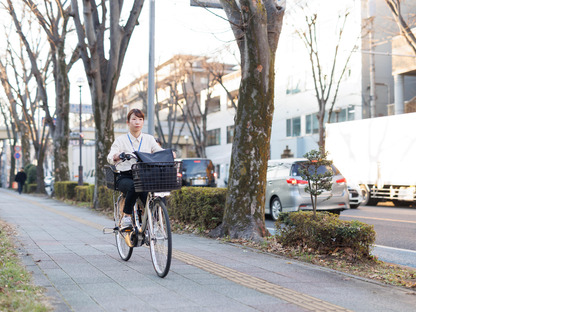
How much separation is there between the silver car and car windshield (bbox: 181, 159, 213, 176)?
9.03 metres

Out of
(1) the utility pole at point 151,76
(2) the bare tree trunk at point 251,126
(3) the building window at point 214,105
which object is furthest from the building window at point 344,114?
(2) the bare tree trunk at point 251,126

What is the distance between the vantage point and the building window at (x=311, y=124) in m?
41.2

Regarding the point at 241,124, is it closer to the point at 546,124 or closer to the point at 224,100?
the point at 546,124

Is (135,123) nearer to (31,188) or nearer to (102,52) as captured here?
(102,52)

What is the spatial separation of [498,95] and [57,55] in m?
23.8

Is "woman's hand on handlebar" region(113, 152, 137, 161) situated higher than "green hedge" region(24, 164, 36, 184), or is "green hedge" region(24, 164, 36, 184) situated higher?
"green hedge" region(24, 164, 36, 184)

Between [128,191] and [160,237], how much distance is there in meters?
0.80

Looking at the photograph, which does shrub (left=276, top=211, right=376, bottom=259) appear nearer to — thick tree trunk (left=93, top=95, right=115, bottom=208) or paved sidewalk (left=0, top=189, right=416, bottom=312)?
paved sidewalk (left=0, top=189, right=416, bottom=312)

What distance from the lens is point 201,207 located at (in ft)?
35.7

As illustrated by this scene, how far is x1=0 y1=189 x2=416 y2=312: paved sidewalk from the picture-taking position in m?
4.72

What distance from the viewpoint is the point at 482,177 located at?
3479mm

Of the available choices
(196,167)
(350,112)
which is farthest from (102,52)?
(350,112)

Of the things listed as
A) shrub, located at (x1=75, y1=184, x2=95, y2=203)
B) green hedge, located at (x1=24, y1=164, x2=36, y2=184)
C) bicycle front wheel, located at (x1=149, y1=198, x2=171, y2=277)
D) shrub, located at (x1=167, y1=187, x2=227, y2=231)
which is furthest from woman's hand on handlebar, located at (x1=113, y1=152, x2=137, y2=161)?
green hedge, located at (x1=24, y1=164, x2=36, y2=184)

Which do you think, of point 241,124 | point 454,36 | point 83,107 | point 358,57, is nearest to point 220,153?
Answer: point 358,57
